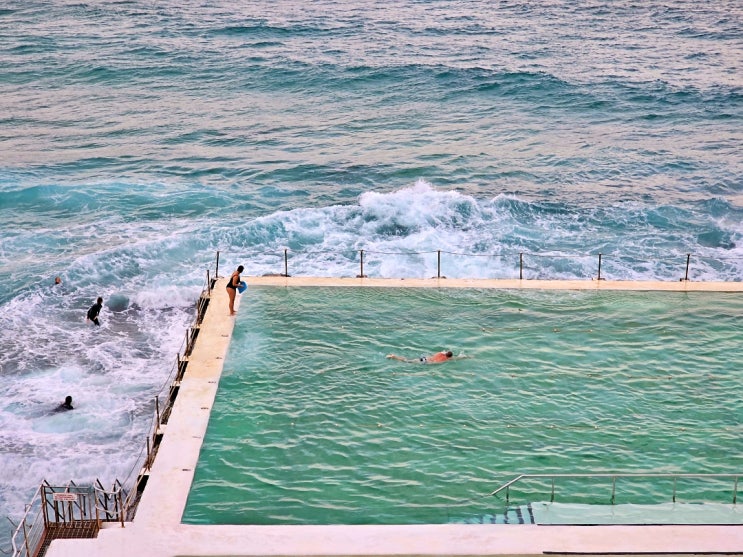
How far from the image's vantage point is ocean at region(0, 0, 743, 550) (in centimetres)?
2844

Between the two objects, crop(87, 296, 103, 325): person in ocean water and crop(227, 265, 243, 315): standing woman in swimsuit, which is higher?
crop(227, 265, 243, 315): standing woman in swimsuit

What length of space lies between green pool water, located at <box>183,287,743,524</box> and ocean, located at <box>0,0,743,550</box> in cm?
419

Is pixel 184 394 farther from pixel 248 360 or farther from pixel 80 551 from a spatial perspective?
pixel 80 551

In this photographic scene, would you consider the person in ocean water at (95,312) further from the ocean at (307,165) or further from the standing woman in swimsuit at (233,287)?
the standing woman in swimsuit at (233,287)

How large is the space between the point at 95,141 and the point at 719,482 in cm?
3817

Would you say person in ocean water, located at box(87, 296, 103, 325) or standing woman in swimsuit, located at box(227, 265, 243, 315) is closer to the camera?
standing woman in swimsuit, located at box(227, 265, 243, 315)

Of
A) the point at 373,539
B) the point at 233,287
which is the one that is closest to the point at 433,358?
the point at 233,287

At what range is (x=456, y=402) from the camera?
19.7m

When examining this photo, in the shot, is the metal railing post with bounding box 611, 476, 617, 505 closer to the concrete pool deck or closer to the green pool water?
the green pool water

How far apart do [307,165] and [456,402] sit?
26883mm

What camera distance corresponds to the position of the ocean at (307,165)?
28.4 meters

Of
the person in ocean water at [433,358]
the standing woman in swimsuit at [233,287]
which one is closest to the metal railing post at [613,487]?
the person in ocean water at [433,358]

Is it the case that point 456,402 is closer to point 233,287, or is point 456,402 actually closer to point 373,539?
point 373,539

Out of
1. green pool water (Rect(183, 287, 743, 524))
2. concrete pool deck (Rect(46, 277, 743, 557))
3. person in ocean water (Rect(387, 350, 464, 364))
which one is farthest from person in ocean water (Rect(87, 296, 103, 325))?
concrete pool deck (Rect(46, 277, 743, 557))
